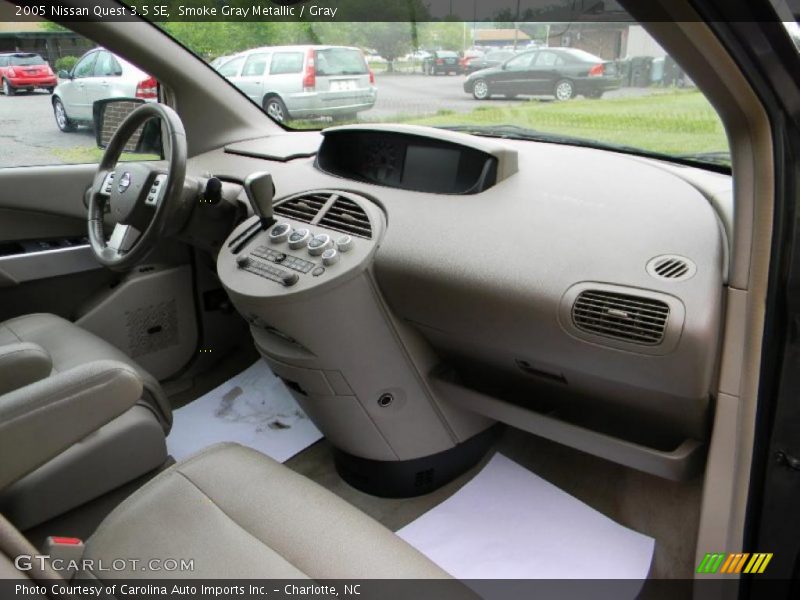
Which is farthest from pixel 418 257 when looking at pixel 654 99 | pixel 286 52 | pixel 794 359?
pixel 286 52

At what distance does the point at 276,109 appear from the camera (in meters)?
2.68

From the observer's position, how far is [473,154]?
Result: 5.69ft

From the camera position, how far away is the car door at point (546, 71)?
1.81 metres

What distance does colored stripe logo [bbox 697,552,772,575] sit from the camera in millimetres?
1240

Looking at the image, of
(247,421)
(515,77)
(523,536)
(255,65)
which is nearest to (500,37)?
(515,77)

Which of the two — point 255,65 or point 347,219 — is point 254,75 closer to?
point 255,65

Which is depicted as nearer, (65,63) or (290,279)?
(290,279)

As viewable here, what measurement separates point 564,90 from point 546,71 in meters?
0.07

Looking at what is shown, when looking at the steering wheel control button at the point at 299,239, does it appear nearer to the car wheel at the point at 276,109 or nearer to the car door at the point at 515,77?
the car door at the point at 515,77

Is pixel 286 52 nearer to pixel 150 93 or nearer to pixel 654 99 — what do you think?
pixel 150 93

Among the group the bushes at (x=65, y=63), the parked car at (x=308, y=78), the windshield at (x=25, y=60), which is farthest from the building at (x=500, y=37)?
the windshield at (x=25, y=60)

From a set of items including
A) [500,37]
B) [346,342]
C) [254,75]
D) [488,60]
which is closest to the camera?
[346,342]

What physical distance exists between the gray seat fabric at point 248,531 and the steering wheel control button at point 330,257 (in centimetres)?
55

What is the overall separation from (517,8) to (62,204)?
1.69 m
